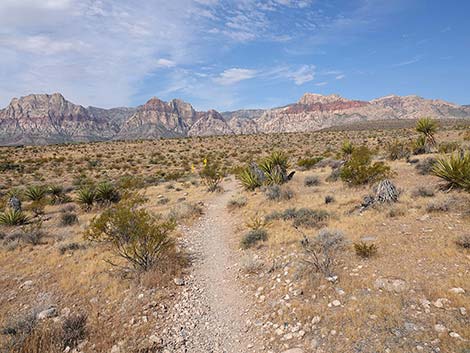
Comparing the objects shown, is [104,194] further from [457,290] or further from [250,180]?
[457,290]

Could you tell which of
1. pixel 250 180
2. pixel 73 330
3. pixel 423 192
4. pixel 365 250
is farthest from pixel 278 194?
pixel 73 330

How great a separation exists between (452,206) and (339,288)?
4.79 metres

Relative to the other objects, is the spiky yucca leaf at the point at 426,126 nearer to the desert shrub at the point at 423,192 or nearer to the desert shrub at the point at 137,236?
the desert shrub at the point at 423,192

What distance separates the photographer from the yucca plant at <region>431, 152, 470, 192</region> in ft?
28.1

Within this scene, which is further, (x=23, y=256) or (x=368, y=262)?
(x=23, y=256)

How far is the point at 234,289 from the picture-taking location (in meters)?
6.02

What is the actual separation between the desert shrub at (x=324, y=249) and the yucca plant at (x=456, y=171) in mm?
4843

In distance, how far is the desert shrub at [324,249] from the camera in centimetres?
565

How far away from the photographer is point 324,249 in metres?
6.32

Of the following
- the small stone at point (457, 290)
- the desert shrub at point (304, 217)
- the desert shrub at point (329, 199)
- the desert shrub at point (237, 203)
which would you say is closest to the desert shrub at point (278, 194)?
the desert shrub at point (237, 203)

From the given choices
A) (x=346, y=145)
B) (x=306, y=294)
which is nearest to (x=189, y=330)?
(x=306, y=294)

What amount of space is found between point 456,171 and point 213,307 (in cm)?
873

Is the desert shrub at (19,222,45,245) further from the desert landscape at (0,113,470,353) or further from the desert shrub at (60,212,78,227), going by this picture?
the desert shrub at (60,212,78,227)

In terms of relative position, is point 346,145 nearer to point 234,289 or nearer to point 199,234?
point 199,234
